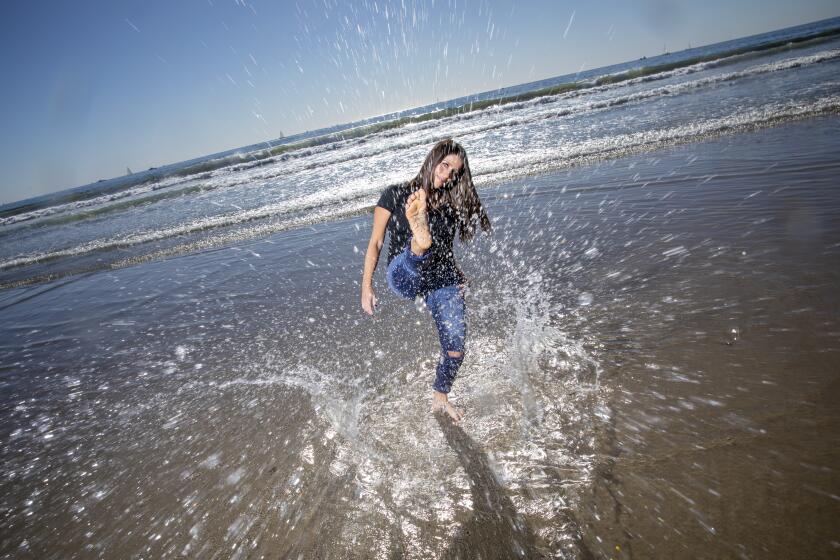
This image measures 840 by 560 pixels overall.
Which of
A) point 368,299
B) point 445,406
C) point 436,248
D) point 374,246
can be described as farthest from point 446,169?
point 445,406

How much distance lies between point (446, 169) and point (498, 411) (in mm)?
1806

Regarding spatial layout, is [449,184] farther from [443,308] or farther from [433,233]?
[443,308]

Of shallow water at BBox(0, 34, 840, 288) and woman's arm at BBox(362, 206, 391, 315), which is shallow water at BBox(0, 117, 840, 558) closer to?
woman's arm at BBox(362, 206, 391, 315)

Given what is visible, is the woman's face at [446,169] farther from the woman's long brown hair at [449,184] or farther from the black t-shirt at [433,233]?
the black t-shirt at [433,233]

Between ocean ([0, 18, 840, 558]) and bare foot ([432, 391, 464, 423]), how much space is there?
0.28 feet

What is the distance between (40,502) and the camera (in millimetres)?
2674

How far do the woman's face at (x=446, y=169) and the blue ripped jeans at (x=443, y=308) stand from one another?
0.54 m

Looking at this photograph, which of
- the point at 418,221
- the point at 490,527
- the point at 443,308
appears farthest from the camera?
the point at 443,308

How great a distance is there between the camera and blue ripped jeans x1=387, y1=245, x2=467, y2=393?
8.80ft

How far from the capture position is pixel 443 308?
2773 mm

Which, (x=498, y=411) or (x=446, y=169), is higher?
(x=446, y=169)

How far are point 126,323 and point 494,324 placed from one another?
552 cm

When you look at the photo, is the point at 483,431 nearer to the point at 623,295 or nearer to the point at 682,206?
the point at 623,295

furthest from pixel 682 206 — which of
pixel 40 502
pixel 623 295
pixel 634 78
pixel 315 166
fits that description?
pixel 634 78
